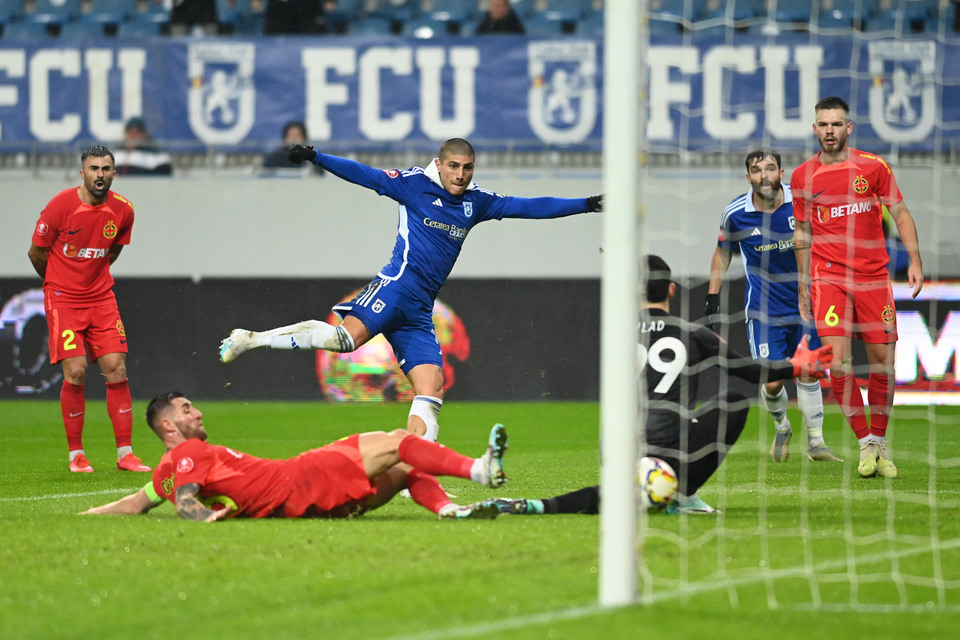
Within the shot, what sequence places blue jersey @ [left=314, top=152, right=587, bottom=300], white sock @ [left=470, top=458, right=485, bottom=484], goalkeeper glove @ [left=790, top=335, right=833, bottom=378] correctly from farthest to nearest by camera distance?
blue jersey @ [left=314, top=152, right=587, bottom=300] → white sock @ [left=470, top=458, right=485, bottom=484] → goalkeeper glove @ [left=790, top=335, right=833, bottom=378]

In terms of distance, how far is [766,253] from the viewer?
881 centimetres

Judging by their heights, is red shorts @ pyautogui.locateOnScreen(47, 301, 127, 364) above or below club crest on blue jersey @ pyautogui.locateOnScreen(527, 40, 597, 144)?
below

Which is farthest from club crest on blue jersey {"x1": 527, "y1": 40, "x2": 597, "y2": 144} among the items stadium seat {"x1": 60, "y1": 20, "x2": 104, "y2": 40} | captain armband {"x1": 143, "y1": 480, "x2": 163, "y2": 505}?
captain armband {"x1": 143, "y1": 480, "x2": 163, "y2": 505}

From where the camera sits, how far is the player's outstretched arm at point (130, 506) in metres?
5.41

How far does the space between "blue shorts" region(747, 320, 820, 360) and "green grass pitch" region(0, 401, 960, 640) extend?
1.79m

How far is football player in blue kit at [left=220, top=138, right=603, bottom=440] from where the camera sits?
258 inches

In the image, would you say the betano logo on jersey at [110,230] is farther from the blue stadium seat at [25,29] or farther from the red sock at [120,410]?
the blue stadium seat at [25,29]

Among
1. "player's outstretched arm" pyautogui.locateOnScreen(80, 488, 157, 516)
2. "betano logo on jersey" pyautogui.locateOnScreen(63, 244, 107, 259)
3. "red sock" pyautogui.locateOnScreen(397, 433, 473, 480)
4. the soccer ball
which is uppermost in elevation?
"betano logo on jersey" pyautogui.locateOnScreen(63, 244, 107, 259)

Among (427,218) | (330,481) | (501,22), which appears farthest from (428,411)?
(501,22)

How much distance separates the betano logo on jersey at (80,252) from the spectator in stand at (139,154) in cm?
843

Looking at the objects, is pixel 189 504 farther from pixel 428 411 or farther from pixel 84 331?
pixel 84 331

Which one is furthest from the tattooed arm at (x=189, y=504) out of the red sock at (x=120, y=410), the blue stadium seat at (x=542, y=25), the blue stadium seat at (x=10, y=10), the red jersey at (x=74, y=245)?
the blue stadium seat at (x=10, y=10)

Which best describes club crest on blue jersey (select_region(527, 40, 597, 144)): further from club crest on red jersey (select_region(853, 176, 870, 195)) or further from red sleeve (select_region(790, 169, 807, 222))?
club crest on red jersey (select_region(853, 176, 870, 195))

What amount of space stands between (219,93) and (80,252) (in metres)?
8.55
